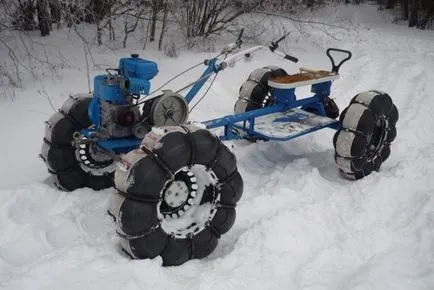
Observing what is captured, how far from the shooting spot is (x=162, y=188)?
3055mm

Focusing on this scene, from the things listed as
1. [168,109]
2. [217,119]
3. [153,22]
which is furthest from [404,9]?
[168,109]

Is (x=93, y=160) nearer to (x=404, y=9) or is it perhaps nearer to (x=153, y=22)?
(x=153, y=22)

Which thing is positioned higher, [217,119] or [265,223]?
[217,119]

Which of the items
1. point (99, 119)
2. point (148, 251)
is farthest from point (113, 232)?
point (99, 119)

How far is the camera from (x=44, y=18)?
7.66 meters

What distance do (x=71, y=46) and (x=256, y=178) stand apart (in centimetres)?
490

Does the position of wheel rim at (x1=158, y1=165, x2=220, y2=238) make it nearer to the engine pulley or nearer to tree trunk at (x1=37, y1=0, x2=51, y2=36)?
the engine pulley

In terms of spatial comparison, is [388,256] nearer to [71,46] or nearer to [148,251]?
[148,251]

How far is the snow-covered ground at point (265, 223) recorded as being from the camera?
2.93 meters

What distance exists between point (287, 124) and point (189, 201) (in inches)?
71.2

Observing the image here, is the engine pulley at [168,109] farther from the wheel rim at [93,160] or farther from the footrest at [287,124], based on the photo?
the footrest at [287,124]

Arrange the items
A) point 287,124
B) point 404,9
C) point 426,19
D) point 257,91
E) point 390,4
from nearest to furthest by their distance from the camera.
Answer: point 287,124, point 257,91, point 426,19, point 404,9, point 390,4

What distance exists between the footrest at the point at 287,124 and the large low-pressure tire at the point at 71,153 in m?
1.50

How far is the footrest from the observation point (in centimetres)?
452
